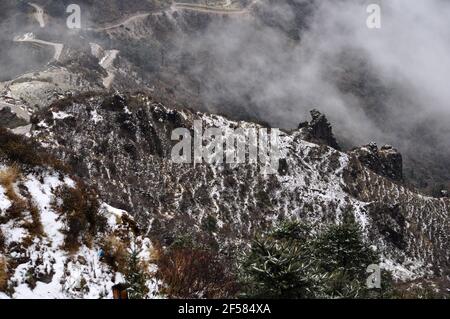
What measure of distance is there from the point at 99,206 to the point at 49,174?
2.51 metres

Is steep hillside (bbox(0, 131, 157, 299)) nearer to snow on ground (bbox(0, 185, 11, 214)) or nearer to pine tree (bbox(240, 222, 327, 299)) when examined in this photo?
snow on ground (bbox(0, 185, 11, 214))

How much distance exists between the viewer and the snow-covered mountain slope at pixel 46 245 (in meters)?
17.8

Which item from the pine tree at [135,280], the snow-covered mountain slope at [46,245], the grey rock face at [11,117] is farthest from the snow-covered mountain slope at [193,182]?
the pine tree at [135,280]

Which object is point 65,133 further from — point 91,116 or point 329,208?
point 329,208

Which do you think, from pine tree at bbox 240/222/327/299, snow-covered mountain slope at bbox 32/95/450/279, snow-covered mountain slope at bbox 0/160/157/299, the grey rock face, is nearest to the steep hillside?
snow-covered mountain slope at bbox 0/160/157/299

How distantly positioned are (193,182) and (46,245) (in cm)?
13297

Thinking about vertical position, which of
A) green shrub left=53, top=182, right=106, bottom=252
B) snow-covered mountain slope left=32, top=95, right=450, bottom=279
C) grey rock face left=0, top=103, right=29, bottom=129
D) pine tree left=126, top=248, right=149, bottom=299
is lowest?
pine tree left=126, top=248, right=149, bottom=299

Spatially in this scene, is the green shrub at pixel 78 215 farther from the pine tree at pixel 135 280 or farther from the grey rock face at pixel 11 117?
the grey rock face at pixel 11 117

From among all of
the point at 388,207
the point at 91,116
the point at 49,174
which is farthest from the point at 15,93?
the point at 49,174

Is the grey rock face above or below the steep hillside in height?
above

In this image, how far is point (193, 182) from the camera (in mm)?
152500

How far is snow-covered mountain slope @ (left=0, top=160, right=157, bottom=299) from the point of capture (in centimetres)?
1783

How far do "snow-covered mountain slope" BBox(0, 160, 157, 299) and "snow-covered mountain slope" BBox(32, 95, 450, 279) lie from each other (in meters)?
89.0
